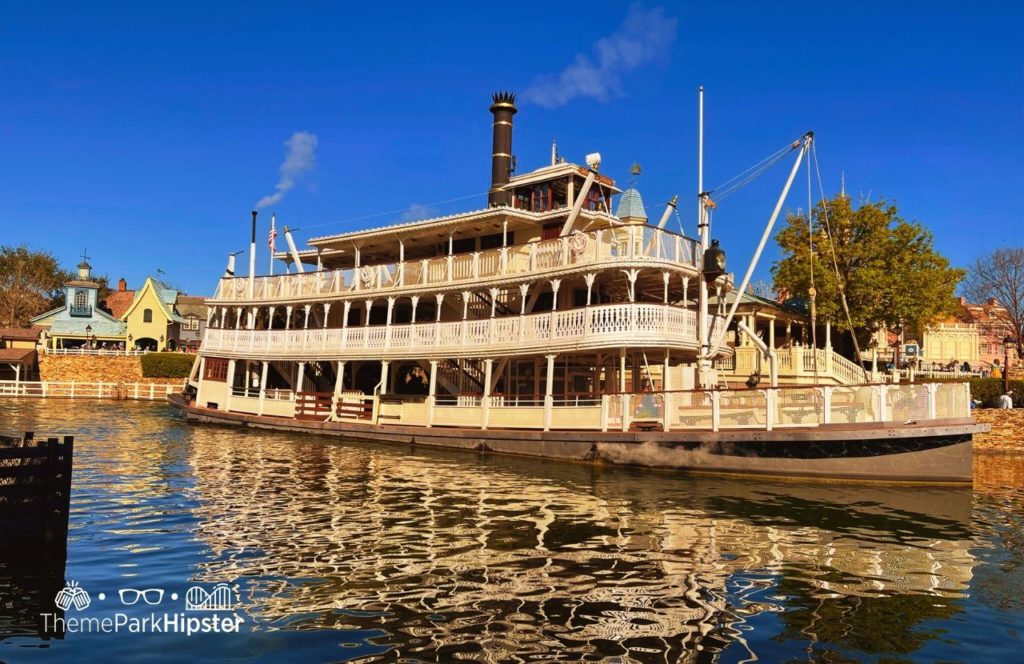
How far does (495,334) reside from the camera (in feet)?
76.8

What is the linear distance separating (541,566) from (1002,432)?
99.5ft

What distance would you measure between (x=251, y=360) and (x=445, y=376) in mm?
10871

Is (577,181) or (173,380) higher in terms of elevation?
(577,181)

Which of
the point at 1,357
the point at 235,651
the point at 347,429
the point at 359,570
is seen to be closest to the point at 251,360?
the point at 347,429

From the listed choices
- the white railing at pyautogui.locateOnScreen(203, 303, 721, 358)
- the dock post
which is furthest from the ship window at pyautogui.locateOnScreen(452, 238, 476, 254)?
the dock post

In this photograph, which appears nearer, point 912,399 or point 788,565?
point 788,565

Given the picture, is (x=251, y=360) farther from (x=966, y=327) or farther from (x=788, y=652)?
(x=966, y=327)

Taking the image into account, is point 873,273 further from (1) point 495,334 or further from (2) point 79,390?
(2) point 79,390

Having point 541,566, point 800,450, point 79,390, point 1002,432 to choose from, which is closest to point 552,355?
point 800,450

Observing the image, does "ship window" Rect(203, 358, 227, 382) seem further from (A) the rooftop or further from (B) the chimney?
(A) the rooftop

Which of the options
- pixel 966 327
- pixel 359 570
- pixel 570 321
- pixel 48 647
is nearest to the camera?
pixel 48 647

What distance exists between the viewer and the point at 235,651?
6.77m

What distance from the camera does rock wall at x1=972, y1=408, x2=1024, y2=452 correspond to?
30531 mm

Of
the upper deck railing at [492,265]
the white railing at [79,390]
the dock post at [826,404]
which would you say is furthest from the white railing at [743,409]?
the white railing at [79,390]
